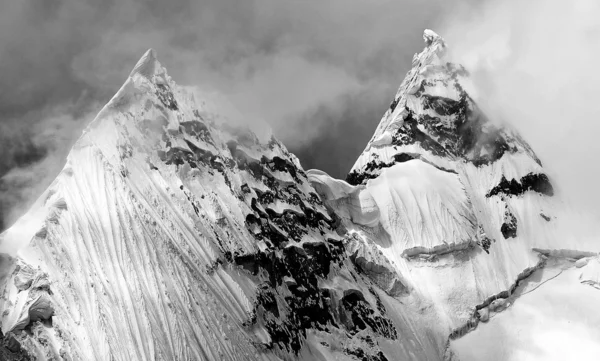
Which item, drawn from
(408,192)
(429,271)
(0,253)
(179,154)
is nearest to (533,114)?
(408,192)

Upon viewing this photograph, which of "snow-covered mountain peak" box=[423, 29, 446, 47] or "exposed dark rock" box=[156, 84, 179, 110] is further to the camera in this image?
"snow-covered mountain peak" box=[423, 29, 446, 47]

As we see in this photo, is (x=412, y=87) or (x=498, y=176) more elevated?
(x=412, y=87)

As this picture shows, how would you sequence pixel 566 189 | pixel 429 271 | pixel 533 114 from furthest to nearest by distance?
pixel 533 114 → pixel 566 189 → pixel 429 271

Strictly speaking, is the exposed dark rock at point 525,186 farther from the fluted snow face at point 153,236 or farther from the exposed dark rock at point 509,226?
the fluted snow face at point 153,236

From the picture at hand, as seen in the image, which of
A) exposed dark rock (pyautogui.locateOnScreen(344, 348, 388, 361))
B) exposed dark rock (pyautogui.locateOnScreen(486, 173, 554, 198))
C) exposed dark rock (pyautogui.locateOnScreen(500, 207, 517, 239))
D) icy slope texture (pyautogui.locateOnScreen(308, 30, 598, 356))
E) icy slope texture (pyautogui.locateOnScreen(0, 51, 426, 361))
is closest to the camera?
icy slope texture (pyautogui.locateOnScreen(0, 51, 426, 361))

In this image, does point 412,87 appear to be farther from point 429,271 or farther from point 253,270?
point 253,270

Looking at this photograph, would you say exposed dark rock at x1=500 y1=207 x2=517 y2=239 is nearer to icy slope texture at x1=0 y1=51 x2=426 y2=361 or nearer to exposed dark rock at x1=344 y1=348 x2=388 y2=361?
icy slope texture at x1=0 y1=51 x2=426 y2=361

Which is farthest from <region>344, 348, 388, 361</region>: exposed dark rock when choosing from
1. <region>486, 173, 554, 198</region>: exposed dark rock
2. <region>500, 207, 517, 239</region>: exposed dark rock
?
<region>486, 173, 554, 198</region>: exposed dark rock
